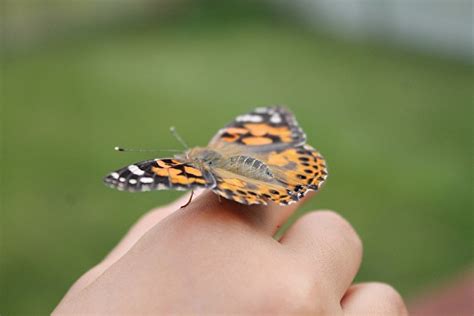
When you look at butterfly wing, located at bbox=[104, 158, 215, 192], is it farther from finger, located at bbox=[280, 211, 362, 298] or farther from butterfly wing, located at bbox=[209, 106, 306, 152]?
butterfly wing, located at bbox=[209, 106, 306, 152]

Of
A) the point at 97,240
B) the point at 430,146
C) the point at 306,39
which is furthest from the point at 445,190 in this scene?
the point at 306,39

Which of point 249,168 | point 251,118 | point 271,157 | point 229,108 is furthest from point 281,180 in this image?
point 229,108

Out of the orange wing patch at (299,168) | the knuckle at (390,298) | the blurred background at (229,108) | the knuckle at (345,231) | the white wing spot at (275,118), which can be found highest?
the knuckle at (345,231)

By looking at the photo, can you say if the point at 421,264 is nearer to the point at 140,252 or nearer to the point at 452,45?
the point at 140,252

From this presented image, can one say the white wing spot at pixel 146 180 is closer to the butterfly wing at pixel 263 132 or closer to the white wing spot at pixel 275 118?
the butterfly wing at pixel 263 132

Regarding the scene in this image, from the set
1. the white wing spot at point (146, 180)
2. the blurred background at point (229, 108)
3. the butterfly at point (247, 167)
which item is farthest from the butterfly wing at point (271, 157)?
the blurred background at point (229, 108)

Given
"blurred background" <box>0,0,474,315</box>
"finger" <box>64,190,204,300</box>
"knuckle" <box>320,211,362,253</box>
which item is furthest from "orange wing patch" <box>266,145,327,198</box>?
"blurred background" <box>0,0,474,315</box>

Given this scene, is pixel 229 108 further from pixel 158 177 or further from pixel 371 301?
pixel 371 301
